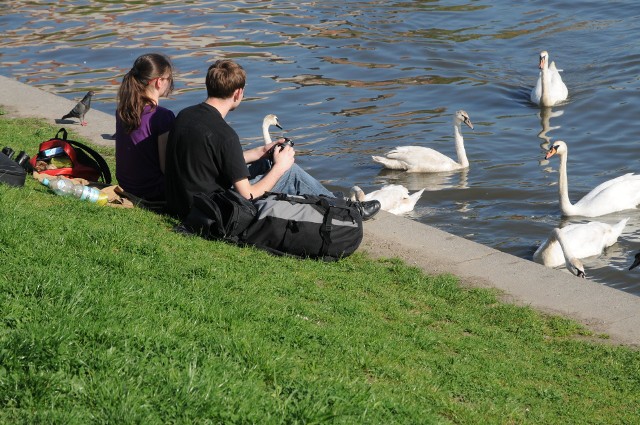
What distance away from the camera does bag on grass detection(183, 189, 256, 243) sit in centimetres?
711

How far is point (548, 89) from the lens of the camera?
1683 centimetres

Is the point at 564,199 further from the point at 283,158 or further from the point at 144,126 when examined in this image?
the point at 144,126

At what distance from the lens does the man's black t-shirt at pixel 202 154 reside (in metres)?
7.26

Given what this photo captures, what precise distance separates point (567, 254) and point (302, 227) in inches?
145

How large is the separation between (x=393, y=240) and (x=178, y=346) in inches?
155

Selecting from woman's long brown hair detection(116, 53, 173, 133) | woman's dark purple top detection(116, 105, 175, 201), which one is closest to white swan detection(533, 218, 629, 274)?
woman's dark purple top detection(116, 105, 175, 201)

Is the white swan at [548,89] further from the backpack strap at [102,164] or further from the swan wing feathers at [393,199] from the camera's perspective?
the backpack strap at [102,164]

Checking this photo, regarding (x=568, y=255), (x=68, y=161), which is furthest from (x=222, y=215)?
(x=568, y=255)

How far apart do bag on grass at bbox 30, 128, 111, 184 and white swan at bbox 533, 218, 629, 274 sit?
4657 millimetres

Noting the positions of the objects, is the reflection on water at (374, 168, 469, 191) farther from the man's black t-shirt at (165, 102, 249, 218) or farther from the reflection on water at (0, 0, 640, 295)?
the man's black t-shirt at (165, 102, 249, 218)

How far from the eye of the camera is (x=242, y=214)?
7121 millimetres

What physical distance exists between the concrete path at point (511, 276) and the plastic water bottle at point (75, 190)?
2.20m

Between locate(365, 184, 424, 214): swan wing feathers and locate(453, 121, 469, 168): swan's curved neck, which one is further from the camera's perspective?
locate(453, 121, 469, 168): swan's curved neck

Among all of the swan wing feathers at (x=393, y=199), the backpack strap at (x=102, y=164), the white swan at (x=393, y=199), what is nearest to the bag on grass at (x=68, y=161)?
the backpack strap at (x=102, y=164)
